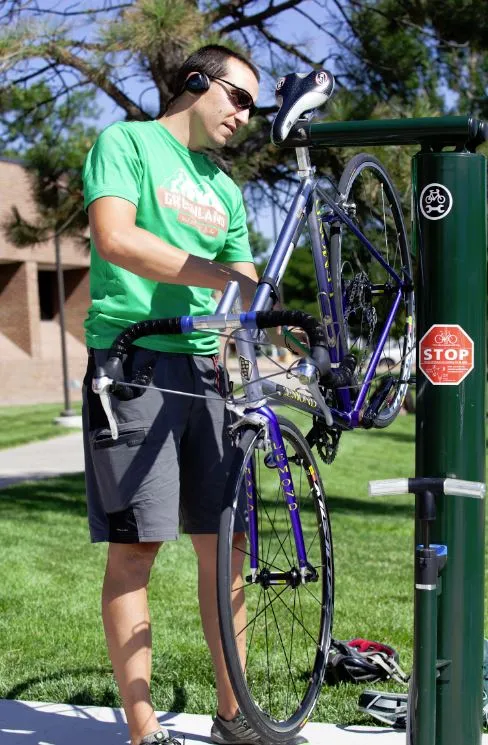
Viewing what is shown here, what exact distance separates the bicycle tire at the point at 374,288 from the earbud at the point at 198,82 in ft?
1.94

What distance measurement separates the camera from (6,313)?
38.2 meters

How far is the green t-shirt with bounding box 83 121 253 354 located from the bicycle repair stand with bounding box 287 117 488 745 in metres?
0.82

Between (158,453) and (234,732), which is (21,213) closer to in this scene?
(158,453)

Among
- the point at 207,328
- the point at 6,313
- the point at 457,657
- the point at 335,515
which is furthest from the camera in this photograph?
the point at 6,313

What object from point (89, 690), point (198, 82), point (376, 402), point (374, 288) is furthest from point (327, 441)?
point (89, 690)

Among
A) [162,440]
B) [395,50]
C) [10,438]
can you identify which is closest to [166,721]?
[162,440]

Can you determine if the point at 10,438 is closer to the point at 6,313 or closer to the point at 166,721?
the point at 166,721

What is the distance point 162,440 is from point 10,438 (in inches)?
608

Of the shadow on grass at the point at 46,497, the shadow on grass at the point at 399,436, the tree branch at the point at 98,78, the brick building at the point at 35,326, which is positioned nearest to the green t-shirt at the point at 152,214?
the tree branch at the point at 98,78

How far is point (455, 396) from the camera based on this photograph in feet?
7.52

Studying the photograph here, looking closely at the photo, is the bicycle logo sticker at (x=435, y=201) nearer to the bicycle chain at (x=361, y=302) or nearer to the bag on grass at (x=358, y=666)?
the bicycle chain at (x=361, y=302)

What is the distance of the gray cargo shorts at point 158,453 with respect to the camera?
2895mm

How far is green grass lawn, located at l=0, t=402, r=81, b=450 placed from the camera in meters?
17.9

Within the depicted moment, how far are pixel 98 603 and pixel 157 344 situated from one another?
2.89m
